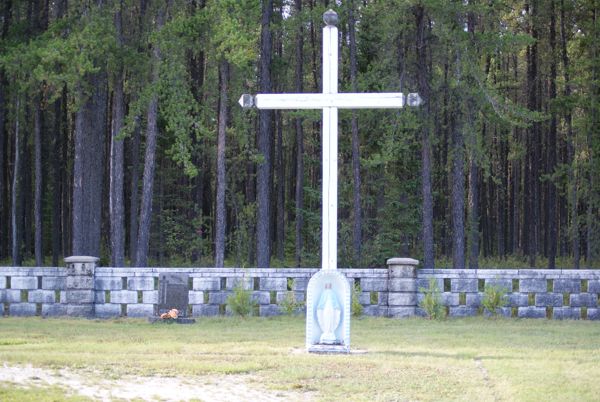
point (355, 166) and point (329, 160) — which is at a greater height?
point (355, 166)

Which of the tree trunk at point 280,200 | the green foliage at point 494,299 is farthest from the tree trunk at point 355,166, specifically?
the green foliage at point 494,299

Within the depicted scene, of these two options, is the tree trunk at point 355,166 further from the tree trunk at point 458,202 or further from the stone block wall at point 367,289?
the stone block wall at point 367,289

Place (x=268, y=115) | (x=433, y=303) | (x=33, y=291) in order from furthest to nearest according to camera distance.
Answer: (x=268, y=115)
(x=33, y=291)
(x=433, y=303)

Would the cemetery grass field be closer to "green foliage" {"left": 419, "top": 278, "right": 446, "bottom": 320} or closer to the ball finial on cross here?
"green foliage" {"left": 419, "top": 278, "right": 446, "bottom": 320}

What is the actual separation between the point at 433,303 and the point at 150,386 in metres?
8.67

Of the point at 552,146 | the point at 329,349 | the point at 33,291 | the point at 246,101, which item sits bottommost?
the point at 329,349

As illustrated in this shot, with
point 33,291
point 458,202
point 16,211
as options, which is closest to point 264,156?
point 458,202

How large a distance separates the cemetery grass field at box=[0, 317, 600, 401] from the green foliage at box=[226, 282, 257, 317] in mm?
448

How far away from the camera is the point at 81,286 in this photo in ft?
59.1

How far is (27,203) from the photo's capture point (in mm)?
40156

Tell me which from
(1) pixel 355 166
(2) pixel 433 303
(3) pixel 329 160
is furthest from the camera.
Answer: (1) pixel 355 166

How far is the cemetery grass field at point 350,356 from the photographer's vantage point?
32.3 feet

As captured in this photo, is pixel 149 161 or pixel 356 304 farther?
pixel 149 161

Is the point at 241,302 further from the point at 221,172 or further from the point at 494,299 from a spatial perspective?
the point at 221,172
